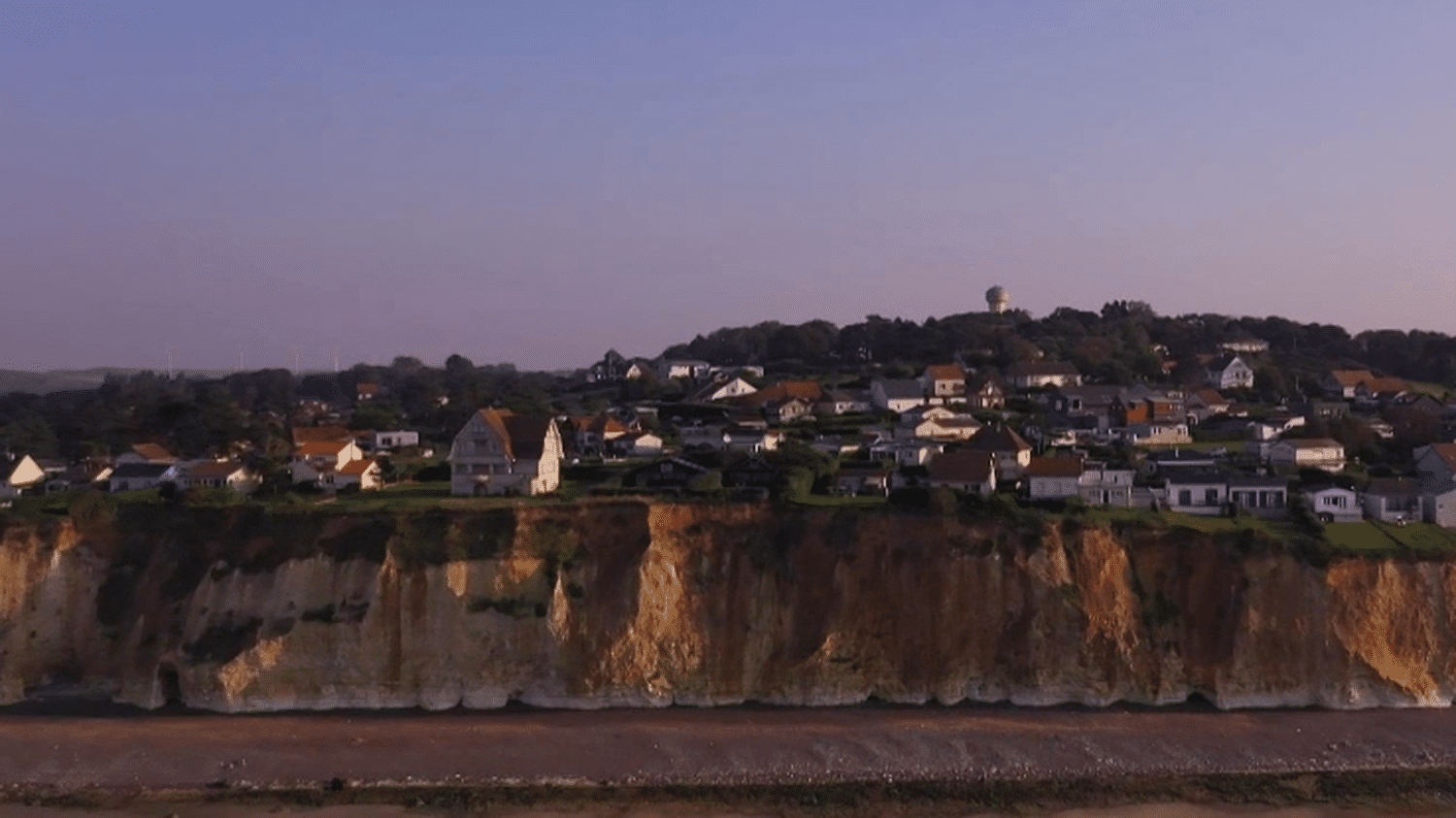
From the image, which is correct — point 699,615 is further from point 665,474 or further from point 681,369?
point 681,369

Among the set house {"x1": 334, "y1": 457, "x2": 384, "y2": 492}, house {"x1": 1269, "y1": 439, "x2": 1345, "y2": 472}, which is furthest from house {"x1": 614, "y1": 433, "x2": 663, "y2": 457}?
house {"x1": 1269, "y1": 439, "x2": 1345, "y2": 472}

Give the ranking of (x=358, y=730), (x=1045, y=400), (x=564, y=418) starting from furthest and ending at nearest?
(x=1045, y=400) → (x=564, y=418) → (x=358, y=730)

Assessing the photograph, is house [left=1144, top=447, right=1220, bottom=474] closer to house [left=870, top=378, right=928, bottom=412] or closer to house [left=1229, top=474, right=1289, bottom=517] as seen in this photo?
house [left=1229, top=474, right=1289, bottom=517]

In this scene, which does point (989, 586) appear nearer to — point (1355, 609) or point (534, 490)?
point (1355, 609)

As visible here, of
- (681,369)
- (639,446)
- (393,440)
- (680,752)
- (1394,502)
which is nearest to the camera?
(680,752)

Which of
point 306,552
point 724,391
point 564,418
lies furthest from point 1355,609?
point 724,391

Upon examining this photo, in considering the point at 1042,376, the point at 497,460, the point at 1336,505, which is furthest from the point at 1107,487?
the point at 1042,376

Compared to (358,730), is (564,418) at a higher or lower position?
higher
